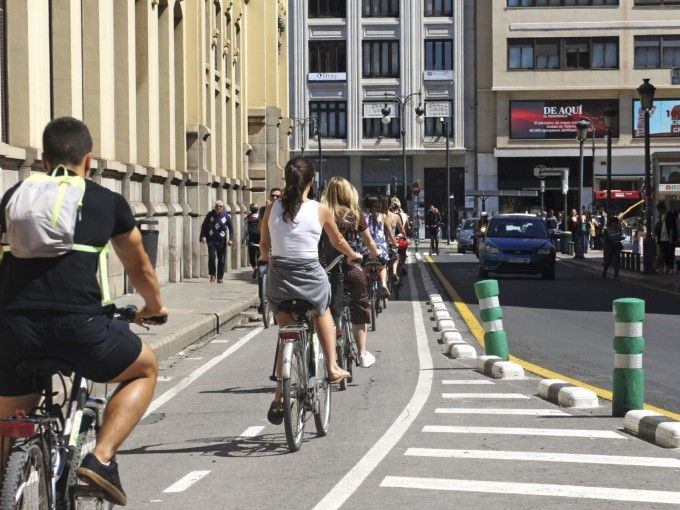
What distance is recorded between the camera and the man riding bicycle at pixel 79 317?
204 inches

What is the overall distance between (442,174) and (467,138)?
8.41 feet

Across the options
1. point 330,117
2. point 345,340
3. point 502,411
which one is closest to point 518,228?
point 345,340

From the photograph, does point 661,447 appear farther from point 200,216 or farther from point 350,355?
point 200,216

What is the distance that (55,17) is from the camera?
→ 22500 millimetres

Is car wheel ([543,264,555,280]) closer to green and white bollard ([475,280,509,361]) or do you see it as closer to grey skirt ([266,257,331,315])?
green and white bollard ([475,280,509,361])

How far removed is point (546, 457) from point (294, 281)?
78.0 inches

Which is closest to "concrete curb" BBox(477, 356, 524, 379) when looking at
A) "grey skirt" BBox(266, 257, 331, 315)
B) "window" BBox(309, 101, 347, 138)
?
"grey skirt" BBox(266, 257, 331, 315)

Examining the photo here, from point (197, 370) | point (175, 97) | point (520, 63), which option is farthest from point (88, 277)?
point (520, 63)

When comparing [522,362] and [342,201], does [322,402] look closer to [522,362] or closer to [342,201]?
[342,201]

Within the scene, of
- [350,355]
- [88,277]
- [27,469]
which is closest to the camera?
[27,469]

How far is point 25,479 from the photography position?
4.89 m

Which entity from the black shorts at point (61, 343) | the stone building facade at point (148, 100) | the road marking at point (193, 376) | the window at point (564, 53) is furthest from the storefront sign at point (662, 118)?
the black shorts at point (61, 343)

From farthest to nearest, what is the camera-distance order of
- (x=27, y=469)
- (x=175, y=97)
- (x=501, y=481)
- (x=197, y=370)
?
(x=175, y=97)
(x=197, y=370)
(x=501, y=481)
(x=27, y=469)

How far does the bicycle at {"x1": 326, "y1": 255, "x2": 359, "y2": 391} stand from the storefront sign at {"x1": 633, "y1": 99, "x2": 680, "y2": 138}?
6632cm
